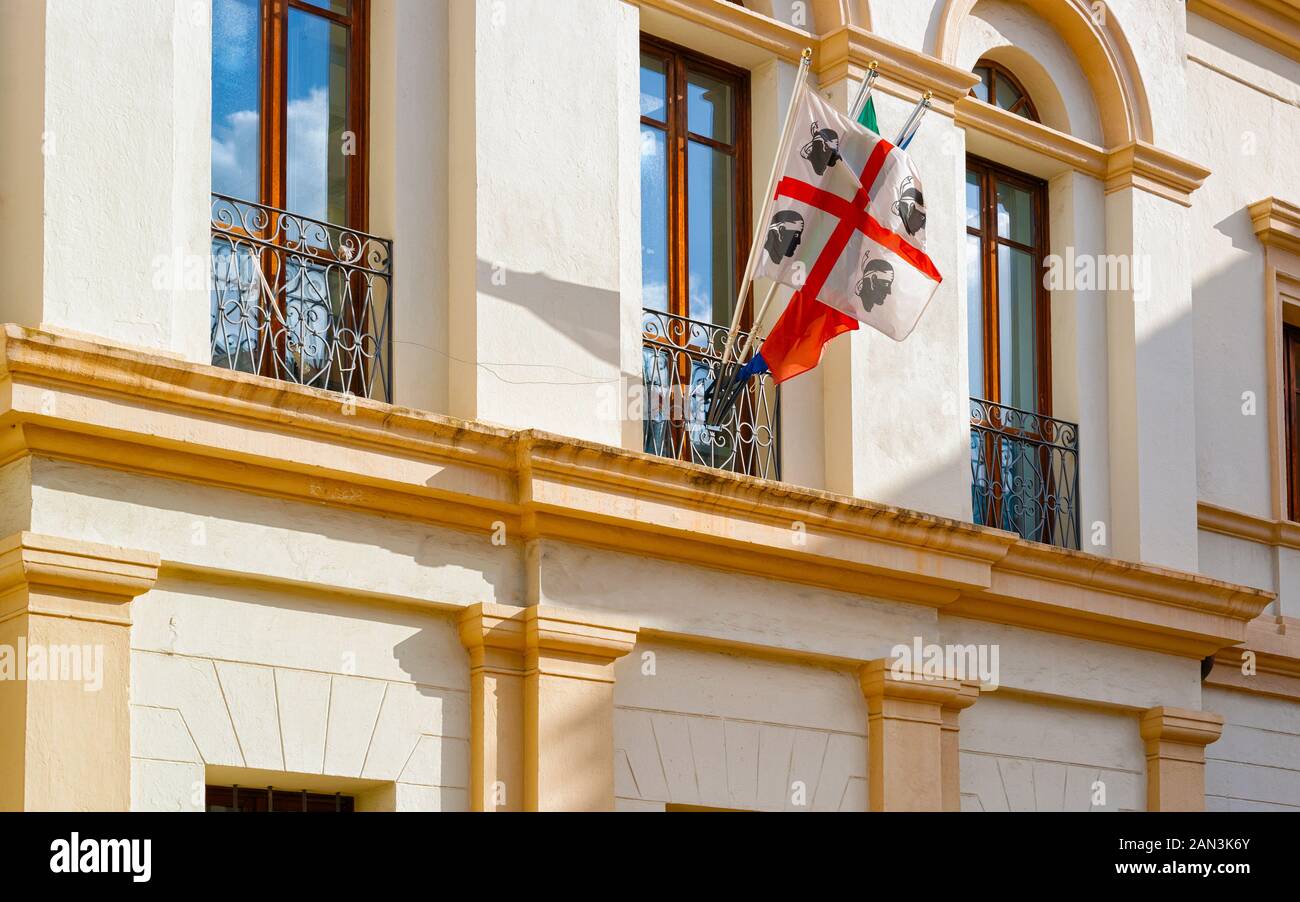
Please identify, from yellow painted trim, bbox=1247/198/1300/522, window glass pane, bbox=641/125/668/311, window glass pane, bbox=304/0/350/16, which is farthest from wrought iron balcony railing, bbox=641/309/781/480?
yellow painted trim, bbox=1247/198/1300/522

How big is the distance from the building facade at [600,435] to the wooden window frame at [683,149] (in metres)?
0.03

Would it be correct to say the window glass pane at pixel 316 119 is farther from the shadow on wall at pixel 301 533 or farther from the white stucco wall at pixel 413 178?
the shadow on wall at pixel 301 533

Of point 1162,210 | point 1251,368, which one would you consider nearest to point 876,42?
point 1162,210

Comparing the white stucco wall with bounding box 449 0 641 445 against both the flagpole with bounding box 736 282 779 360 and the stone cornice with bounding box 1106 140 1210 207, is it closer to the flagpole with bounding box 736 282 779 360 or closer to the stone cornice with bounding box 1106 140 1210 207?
the flagpole with bounding box 736 282 779 360

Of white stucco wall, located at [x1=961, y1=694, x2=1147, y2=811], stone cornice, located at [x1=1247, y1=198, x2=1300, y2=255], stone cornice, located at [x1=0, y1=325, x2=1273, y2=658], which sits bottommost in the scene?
white stucco wall, located at [x1=961, y1=694, x2=1147, y2=811]

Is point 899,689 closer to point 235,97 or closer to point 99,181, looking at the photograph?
point 235,97

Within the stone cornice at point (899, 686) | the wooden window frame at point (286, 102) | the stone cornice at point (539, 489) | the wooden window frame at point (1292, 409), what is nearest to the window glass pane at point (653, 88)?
the wooden window frame at point (286, 102)

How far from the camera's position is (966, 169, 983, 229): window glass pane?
14203mm

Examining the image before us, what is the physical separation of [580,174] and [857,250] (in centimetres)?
151

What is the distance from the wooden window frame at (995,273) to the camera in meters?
14.1

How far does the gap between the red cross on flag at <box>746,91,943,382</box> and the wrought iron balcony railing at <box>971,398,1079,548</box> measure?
2.07 m

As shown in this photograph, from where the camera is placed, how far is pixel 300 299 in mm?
10836

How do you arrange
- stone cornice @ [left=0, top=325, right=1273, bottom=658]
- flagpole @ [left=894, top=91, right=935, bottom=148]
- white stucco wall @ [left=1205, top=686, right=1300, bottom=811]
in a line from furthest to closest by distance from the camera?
1. white stucco wall @ [left=1205, top=686, right=1300, bottom=811]
2. flagpole @ [left=894, top=91, right=935, bottom=148]
3. stone cornice @ [left=0, top=325, right=1273, bottom=658]

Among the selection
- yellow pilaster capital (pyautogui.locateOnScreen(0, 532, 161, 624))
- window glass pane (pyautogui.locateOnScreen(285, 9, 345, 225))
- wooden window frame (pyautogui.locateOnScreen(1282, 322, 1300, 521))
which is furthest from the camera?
wooden window frame (pyautogui.locateOnScreen(1282, 322, 1300, 521))
